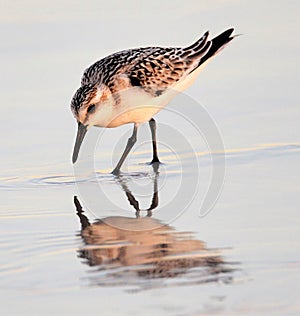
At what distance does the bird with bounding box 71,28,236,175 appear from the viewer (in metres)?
8.89

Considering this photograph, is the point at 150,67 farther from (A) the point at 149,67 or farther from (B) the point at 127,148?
(B) the point at 127,148

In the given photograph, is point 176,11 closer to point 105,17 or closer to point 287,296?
point 105,17

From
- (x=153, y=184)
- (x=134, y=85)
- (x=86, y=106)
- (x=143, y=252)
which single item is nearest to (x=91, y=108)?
(x=86, y=106)

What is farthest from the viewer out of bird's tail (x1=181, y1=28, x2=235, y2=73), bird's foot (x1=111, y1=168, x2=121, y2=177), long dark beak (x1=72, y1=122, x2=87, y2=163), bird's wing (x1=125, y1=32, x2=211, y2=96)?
bird's tail (x1=181, y1=28, x2=235, y2=73)

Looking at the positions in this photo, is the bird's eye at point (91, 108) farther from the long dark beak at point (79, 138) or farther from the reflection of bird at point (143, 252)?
the reflection of bird at point (143, 252)

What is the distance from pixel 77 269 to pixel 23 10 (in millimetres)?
7637

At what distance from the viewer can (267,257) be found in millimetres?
6027

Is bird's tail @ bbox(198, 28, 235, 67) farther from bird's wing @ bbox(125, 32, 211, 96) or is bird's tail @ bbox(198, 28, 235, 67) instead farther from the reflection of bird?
the reflection of bird

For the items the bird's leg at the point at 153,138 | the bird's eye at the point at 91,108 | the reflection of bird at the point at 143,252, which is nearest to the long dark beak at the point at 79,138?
the bird's eye at the point at 91,108

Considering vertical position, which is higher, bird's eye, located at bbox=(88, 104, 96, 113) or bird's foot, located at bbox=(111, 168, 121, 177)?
bird's eye, located at bbox=(88, 104, 96, 113)

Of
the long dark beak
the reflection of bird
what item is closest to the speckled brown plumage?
the long dark beak

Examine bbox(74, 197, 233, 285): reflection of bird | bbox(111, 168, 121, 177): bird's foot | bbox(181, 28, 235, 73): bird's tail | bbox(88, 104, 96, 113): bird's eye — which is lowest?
bbox(74, 197, 233, 285): reflection of bird

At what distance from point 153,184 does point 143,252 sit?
6.60 ft

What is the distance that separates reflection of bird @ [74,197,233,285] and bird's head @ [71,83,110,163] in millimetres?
1730
